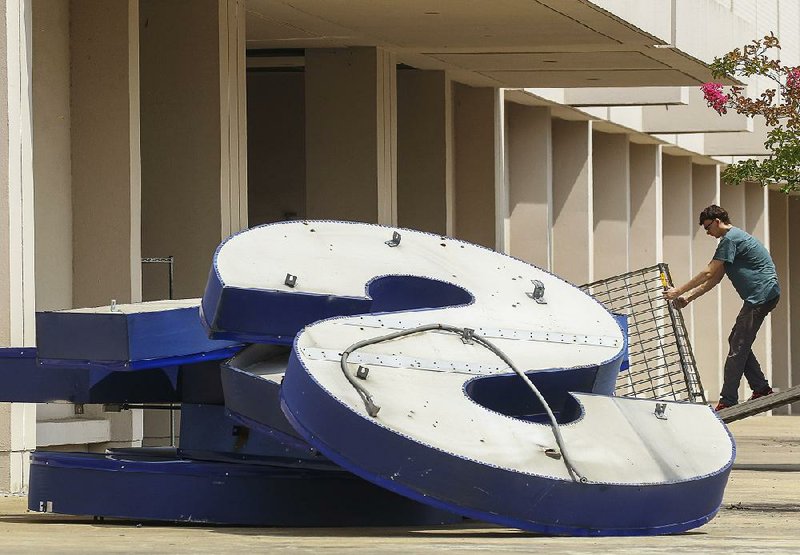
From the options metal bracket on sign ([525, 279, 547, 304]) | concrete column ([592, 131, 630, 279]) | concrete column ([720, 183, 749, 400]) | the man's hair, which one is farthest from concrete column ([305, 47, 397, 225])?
concrete column ([720, 183, 749, 400])

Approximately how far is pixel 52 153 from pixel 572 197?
574 inches

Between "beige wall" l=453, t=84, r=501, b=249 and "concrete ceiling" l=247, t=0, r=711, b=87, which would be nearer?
"concrete ceiling" l=247, t=0, r=711, b=87

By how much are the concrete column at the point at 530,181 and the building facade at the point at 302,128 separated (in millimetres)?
25

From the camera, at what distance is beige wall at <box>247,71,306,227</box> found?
72.5 feet

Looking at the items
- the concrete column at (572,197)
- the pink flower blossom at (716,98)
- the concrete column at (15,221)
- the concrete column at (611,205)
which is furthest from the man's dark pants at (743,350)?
the concrete column at (611,205)

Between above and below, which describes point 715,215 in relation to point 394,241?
above

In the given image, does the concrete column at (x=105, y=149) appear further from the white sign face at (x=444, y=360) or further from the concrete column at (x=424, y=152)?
the concrete column at (x=424, y=152)

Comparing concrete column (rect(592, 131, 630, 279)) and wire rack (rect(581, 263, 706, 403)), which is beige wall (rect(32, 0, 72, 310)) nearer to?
wire rack (rect(581, 263, 706, 403))

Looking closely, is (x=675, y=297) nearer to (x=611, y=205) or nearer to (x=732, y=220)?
(x=611, y=205)

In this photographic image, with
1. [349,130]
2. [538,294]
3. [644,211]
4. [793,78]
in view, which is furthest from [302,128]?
[538,294]

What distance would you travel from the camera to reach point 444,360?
8.52 metres

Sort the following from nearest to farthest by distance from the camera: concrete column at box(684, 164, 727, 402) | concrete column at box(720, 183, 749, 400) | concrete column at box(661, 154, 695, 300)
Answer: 1. concrete column at box(661, 154, 695, 300)
2. concrete column at box(684, 164, 727, 402)
3. concrete column at box(720, 183, 749, 400)

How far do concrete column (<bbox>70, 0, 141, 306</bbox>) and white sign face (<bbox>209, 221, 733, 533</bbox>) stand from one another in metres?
3.96

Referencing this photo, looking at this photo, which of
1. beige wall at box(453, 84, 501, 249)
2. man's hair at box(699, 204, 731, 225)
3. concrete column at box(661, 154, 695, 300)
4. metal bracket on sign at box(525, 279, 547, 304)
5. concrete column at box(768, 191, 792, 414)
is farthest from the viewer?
concrete column at box(768, 191, 792, 414)
